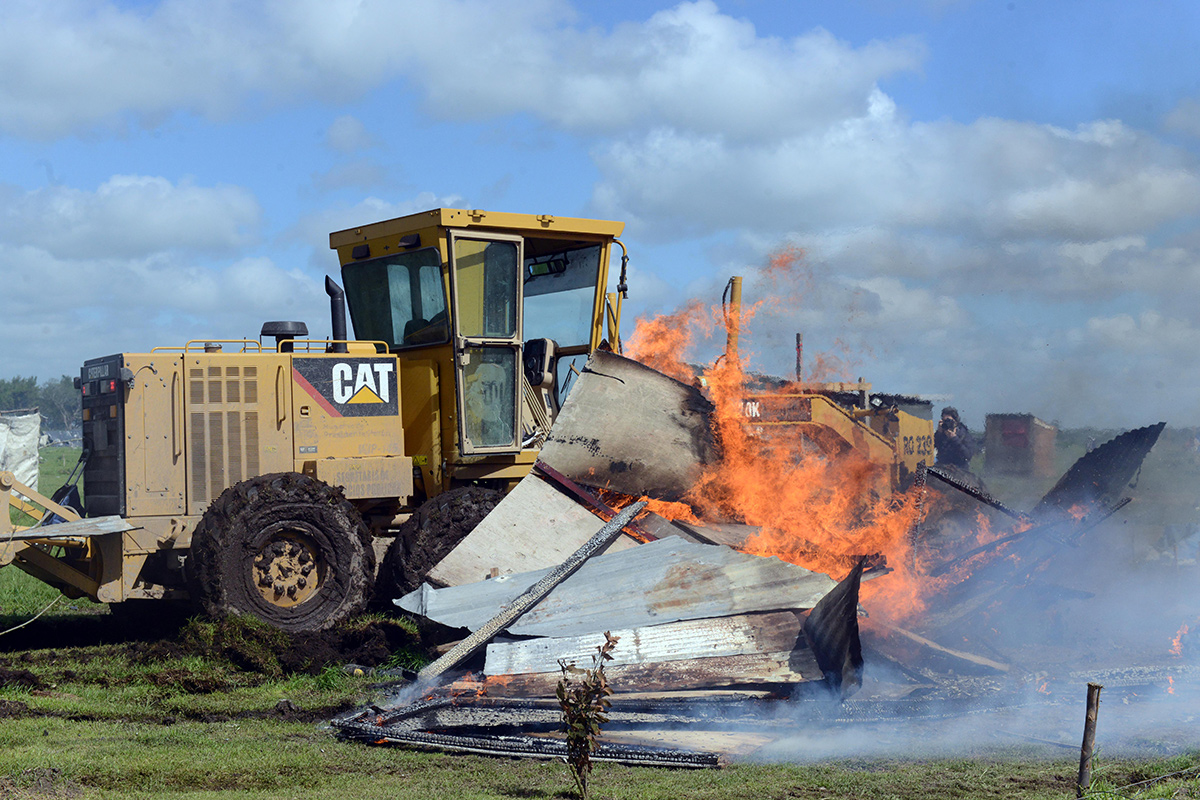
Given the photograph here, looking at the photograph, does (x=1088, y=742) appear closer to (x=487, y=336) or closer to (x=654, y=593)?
(x=654, y=593)

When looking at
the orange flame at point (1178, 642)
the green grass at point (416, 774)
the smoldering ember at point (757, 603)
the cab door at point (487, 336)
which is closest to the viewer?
the green grass at point (416, 774)

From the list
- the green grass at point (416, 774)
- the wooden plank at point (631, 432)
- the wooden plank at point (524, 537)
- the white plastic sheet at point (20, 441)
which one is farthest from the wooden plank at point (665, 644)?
the white plastic sheet at point (20, 441)

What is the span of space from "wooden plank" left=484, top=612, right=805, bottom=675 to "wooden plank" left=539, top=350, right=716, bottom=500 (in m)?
2.69

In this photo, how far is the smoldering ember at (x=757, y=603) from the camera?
7285 mm

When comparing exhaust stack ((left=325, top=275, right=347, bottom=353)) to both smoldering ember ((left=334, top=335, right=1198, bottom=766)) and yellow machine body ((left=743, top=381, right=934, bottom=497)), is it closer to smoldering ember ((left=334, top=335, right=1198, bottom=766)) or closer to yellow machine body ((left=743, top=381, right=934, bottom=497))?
smoldering ember ((left=334, top=335, right=1198, bottom=766))

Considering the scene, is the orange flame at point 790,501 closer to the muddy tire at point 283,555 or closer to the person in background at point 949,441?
the muddy tire at point 283,555

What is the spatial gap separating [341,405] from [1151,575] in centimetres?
852

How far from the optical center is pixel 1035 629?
9953 millimetres

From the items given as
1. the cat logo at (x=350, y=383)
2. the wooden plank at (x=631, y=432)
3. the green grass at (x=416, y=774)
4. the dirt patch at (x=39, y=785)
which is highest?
the cat logo at (x=350, y=383)

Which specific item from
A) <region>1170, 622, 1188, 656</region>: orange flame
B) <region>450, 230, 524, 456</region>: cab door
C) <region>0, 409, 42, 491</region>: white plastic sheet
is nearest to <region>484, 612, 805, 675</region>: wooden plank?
<region>450, 230, 524, 456</region>: cab door

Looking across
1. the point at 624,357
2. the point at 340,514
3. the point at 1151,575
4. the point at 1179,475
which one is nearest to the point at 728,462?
the point at 624,357

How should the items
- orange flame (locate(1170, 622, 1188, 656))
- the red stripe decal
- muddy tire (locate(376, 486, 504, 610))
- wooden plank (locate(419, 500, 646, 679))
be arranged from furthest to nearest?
the red stripe decal, muddy tire (locate(376, 486, 504, 610)), orange flame (locate(1170, 622, 1188, 656)), wooden plank (locate(419, 500, 646, 679))

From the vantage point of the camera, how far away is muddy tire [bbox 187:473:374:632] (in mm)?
9352

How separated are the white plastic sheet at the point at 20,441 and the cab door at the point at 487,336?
25.6 meters
